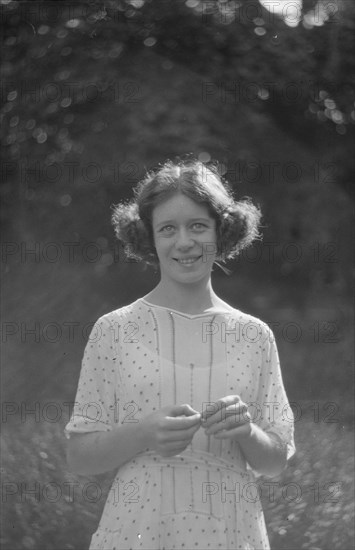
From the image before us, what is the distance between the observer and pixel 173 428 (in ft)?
4.07

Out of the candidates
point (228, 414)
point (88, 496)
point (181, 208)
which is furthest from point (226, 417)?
point (88, 496)

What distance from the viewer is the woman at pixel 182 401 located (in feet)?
4.27

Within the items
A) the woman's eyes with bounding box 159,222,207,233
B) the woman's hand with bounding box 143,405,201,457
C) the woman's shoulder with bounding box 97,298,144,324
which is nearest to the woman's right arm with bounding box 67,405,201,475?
the woman's hand with bounding box 143,405,201,457

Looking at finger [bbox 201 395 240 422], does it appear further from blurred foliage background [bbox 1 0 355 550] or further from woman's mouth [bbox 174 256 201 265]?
blurred foliage background [bbox 1 0 355 550]

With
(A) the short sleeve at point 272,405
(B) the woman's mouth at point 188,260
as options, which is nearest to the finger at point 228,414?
(A) the short sleeve at point 272,405

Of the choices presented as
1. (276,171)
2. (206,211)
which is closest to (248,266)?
(276,171)

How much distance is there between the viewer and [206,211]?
4.67ft

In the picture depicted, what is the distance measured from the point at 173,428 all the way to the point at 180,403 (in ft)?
0.36

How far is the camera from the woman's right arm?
1244mm

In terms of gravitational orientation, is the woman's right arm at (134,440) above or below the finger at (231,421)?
below

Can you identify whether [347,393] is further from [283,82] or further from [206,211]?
[206,211]

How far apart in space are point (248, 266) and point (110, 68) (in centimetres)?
69

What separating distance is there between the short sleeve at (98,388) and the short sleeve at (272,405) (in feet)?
0.69

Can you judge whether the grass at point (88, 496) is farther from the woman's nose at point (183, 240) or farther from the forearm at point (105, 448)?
the woman's nose at point (183, 240)
